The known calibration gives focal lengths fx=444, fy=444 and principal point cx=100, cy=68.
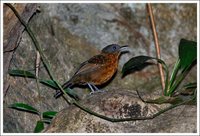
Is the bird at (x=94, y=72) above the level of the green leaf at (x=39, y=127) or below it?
above

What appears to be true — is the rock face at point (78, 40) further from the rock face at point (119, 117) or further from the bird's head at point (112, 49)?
the bird's head at point (112, 49)

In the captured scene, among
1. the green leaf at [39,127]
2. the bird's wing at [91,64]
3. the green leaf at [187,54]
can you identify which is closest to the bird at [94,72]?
the bird's wing at [91,64]

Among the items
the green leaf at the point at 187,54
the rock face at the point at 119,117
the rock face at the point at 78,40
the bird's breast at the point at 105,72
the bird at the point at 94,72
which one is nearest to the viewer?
the rock face at the point at 119,117

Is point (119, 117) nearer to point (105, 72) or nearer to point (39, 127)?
point (39, 127)

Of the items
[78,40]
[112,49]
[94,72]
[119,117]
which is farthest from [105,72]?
[119,117]

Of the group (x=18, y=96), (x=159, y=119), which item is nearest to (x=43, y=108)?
(x=18, y=96)
